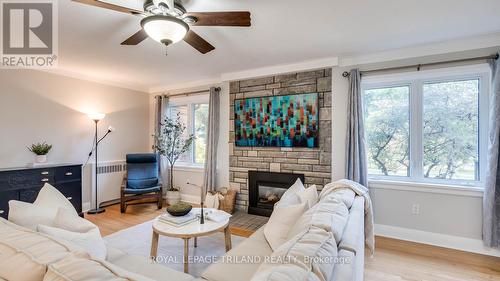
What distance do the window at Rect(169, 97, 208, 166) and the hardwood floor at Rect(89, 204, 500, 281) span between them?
6.93 feet

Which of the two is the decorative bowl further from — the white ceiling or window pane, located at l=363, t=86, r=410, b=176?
window pane, located at l=363, t=86, r=410, b=176

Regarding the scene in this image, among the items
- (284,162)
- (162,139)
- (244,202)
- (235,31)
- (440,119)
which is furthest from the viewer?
(162,139)

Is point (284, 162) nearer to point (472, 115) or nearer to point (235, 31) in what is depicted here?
point (235, 31)

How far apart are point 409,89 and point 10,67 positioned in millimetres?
5463

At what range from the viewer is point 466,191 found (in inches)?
109

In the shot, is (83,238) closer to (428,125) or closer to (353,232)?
(353,232)

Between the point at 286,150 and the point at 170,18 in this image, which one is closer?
the point at 170,18

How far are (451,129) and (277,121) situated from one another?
7.23 ft

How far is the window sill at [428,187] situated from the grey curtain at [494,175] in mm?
143

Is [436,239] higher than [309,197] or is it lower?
lower

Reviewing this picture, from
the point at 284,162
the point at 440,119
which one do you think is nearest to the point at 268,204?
the point at 284,162

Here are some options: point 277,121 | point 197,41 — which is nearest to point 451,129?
point 277,121

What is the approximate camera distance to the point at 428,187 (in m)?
2.95

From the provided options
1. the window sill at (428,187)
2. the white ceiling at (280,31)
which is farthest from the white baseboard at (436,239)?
the white ceiling at (280,31)
